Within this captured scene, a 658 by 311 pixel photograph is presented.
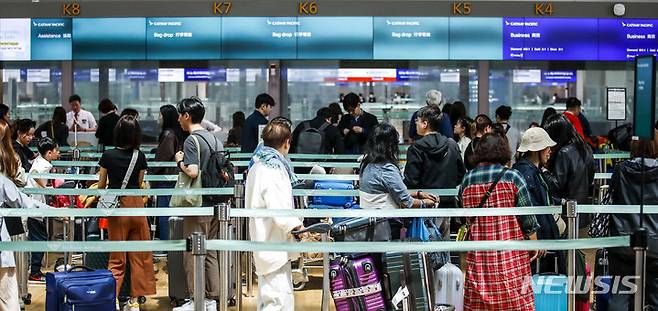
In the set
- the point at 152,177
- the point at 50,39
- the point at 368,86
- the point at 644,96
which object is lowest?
the point at 152,177

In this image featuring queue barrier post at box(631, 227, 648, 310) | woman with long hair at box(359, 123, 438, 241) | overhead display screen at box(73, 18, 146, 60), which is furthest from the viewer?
overhead display screen at box(73, 18, 146, 60)

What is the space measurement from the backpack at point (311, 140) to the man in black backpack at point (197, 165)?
151 inches

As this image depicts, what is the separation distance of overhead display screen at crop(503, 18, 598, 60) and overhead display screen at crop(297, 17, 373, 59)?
1.91 meters

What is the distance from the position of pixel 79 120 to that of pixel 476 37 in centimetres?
543

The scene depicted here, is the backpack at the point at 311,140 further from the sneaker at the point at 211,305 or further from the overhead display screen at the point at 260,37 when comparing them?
the sneaker at the point at 211,305

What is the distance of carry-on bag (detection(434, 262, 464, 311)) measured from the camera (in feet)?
22.5

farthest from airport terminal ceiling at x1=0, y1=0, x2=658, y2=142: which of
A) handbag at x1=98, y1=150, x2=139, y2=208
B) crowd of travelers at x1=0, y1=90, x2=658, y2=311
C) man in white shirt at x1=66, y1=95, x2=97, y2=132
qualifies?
handbag at x1=98, y1=150, x2=139, y2=208

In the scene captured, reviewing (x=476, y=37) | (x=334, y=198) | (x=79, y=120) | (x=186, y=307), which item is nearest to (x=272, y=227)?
(x=186, y=307)

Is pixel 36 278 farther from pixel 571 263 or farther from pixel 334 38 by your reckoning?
pixel 334 38

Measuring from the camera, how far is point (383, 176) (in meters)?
7.28

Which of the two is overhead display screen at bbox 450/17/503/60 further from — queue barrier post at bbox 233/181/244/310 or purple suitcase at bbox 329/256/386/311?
purple suitcase at bbox 329/256/386/311

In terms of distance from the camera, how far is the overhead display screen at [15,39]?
14.7 meters

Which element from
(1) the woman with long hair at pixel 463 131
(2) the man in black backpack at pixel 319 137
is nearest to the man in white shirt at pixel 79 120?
(2) the man in black backpack at pixel 319 137

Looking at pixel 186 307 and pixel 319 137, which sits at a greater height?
pixel 319 137
